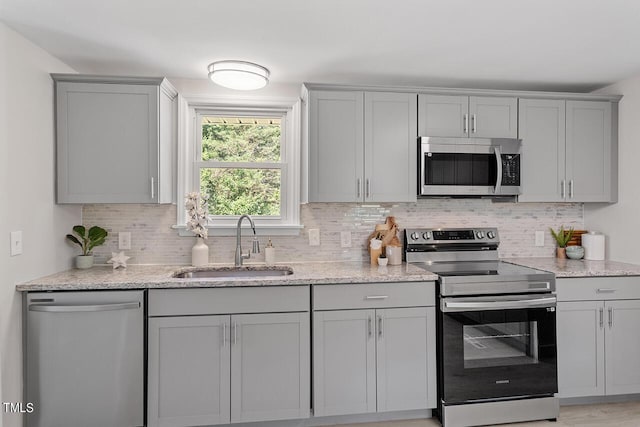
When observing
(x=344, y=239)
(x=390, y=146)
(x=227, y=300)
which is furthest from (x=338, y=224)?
(x=227, y=300)

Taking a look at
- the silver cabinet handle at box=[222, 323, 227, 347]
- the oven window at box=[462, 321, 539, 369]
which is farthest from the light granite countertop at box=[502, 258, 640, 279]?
the silver cabinet handle at box=[222, 323, 227, 347]

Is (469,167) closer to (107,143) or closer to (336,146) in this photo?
(336,146)

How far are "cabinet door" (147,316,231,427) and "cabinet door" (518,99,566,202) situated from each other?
236 centimetres

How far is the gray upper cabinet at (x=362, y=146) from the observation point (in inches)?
112

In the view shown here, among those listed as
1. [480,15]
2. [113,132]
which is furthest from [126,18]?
[480,15]

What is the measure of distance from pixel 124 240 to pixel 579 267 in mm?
3244

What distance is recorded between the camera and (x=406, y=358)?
254 cm

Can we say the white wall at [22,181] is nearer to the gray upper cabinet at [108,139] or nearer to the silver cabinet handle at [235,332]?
the gray upper cabinet at [108,139]

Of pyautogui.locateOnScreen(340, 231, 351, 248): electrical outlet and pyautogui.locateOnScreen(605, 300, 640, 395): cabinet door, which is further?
pyautogui.locateOnScreen(340, 231, 351, 248): electrical outlet

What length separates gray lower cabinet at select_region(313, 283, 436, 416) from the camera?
2484mm

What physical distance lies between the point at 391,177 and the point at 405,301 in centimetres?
88

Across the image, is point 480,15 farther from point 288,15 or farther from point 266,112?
point 266,112

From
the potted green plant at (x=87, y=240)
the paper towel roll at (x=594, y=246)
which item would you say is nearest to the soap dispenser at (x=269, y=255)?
the potted green plant at (x=87, y=240)

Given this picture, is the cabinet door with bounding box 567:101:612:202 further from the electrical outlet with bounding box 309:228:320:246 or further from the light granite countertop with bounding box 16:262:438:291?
the electrical outlet with bounding box 309:228:320:246
